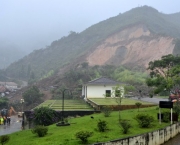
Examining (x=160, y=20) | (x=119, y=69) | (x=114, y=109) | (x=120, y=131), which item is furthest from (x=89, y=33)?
(x=120, y=131)

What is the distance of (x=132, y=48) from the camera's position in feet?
256

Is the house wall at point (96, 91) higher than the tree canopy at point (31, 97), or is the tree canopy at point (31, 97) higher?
the house wall at point (96, 91)

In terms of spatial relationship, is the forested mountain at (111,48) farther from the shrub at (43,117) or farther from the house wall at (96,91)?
the shrub at (43,117)

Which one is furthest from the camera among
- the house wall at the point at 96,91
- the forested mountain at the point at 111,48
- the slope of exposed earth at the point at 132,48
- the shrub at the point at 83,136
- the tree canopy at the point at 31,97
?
the forested mountain at the point at 111,48

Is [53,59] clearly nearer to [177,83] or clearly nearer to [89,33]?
[89,33]

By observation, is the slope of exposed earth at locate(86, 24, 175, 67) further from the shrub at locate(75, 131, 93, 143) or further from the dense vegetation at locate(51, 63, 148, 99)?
the shrub at locate(75, 131, 93, 143)

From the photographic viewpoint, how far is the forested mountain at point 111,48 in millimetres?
72250

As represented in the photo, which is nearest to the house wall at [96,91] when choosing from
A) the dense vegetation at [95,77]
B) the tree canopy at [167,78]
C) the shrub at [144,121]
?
the tree canopy at [167,78]

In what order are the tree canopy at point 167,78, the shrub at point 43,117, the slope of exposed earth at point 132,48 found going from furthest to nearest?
the slope of exposed earth at point 132,48 → the shrub at point 43,117 → the tree canopy at point 167,78

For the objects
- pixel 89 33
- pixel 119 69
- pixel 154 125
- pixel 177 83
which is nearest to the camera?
pixel 154 125

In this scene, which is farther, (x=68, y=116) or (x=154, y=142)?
(x=68, y=116)

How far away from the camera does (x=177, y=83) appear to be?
54.3 feet

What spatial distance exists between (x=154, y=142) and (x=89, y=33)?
106 m

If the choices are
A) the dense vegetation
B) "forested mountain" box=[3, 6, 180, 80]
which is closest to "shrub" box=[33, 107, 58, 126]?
the dense vegetation
